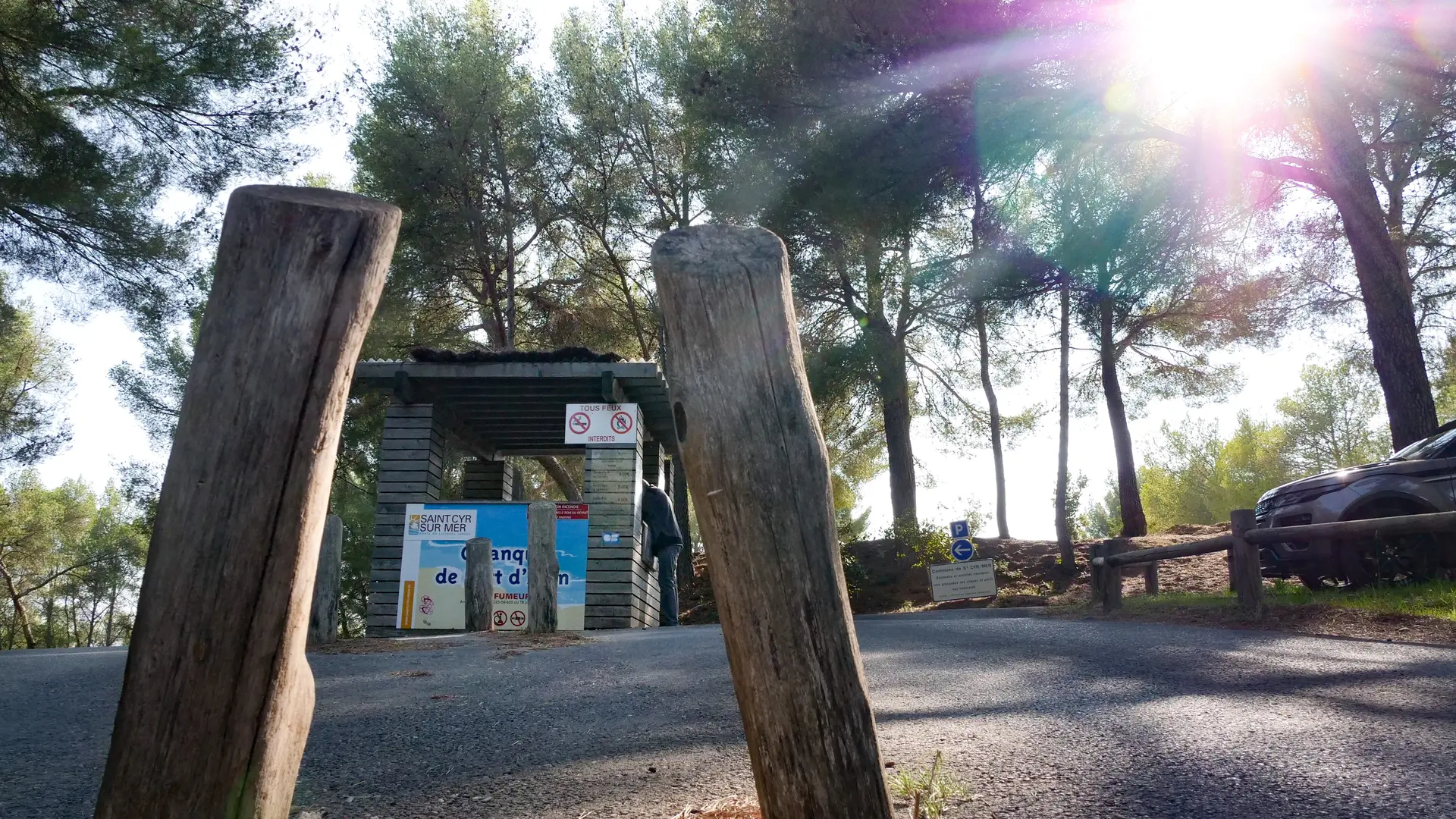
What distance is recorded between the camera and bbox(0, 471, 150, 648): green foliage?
3158 cm

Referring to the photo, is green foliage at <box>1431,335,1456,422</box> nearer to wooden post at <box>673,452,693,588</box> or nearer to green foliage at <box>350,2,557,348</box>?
wooden post at <box>673,452,693,588</box>

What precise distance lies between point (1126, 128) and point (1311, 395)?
35.3 metres

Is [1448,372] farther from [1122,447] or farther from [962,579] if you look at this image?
[962,579]

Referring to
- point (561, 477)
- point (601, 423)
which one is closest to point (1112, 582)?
point (601, 423)

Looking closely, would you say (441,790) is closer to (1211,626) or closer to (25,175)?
(1211,626)

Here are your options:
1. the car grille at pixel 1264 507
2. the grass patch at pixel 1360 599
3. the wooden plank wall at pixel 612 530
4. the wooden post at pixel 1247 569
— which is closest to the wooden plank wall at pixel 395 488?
the wooden plank wall at pixel 612 530

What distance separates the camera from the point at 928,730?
415cm

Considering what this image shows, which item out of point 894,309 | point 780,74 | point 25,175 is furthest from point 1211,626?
point 25,175

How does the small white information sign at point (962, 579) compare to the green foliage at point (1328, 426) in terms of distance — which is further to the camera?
the green foliage at point (1328, 426)

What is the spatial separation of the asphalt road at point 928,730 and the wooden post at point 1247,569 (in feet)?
4.69

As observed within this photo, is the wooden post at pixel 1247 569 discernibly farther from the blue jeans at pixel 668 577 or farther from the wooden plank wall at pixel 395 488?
the wooden plank wall at pixel 395 488

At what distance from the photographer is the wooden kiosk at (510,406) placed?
40.2ft

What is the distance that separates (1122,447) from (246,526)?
19.5 metres

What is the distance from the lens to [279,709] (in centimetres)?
196
